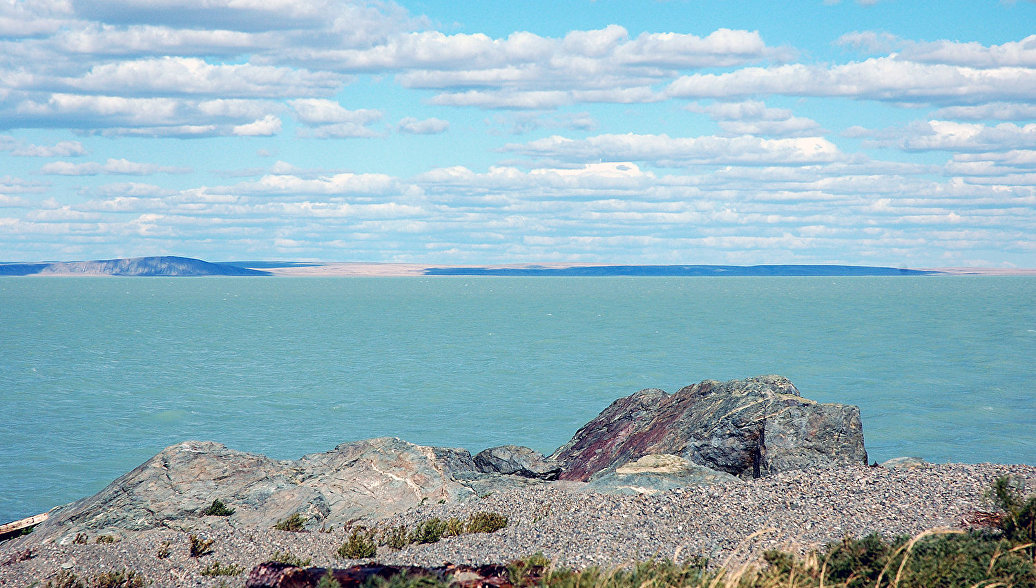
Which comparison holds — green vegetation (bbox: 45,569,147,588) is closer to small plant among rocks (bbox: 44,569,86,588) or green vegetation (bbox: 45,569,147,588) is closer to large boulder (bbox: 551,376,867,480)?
small plant among rocks (bbox: 44,569,86,588)

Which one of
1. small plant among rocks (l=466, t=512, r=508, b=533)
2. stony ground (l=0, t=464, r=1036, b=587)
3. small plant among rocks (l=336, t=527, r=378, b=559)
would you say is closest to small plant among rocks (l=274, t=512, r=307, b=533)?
stony ground (l=0, t=464, r=1036, b=587)

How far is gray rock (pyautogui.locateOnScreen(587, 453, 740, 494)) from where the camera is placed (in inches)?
A: 612

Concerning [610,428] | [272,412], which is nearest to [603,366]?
[272,412]

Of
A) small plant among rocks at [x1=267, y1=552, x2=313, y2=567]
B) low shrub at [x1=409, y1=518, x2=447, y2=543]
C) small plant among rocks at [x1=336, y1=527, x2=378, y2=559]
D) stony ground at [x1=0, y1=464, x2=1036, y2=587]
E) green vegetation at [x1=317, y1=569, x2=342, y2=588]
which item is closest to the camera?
green vegetation at [x1=317, y1=569, x2=342, y2=588]

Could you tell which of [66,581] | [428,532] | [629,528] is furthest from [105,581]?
[629,528]

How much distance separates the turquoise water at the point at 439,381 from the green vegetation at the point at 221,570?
53.7 ft

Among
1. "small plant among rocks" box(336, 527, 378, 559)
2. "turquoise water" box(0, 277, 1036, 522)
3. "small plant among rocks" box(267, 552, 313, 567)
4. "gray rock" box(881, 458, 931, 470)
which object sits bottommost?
"turquoise water" box(0, 277, 1036, 522)

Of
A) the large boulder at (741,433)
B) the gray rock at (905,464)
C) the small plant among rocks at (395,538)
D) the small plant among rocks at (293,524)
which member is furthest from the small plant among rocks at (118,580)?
the gray rock at (905,464)

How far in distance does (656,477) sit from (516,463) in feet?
21.3

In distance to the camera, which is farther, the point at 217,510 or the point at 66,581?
the point at 217,510

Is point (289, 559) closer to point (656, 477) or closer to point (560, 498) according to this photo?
point (560, 498)

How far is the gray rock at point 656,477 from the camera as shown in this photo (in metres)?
15.5

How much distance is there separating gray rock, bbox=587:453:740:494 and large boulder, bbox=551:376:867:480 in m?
1.05

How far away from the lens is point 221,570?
43.0 ft
